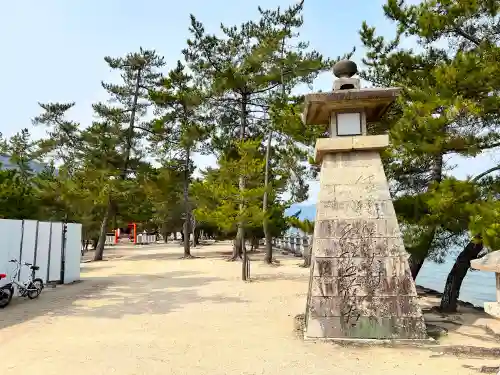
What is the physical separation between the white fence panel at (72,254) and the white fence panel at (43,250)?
0.87m

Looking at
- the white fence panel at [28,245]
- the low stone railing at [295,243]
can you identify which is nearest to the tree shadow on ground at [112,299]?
the white fence panel at [28,245]

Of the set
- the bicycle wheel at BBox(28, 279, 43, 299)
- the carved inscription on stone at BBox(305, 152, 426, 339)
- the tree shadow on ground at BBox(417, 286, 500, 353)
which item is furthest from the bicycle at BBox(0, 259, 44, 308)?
the tree shadow on ground at BBox(417, 286, 500, 353)

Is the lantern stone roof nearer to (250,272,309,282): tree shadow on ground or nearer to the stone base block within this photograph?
the stone base block

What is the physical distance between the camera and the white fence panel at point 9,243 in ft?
28.3

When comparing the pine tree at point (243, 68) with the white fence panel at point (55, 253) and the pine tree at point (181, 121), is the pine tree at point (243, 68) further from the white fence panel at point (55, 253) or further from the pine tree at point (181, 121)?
the white fence panel at point (55, 253)

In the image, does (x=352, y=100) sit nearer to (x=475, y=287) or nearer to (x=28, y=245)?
(x=28, y=245)

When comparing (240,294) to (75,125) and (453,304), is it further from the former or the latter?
(75,125)

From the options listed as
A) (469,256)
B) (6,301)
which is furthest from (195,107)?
(469,256)

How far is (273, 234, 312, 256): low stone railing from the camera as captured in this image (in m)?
19.1

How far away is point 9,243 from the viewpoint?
897cm

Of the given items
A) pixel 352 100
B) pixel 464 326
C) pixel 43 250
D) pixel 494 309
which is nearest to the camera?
pixel 494 309

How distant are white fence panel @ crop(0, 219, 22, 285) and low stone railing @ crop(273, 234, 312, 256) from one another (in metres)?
11.9

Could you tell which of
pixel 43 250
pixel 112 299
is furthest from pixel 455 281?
pixel 43 250

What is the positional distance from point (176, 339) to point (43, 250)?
6637 mm
